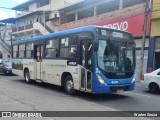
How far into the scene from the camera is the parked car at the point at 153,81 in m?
13.0

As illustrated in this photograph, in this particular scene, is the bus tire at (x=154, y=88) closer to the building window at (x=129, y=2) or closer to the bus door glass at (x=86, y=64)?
the bus door glass at (x=86, y=64)

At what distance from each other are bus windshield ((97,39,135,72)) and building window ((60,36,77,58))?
153 cm

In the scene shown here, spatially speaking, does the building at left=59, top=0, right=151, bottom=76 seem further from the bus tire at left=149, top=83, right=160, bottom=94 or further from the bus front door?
the bus front door

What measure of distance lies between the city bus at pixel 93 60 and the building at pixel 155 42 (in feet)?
33.3

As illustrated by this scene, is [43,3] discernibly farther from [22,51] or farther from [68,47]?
[68,47]

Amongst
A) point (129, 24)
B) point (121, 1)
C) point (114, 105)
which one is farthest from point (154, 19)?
point (114, 105)

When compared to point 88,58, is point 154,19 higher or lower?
higher

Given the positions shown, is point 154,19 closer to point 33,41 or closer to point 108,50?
point 33,41

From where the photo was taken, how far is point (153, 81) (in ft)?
43.3

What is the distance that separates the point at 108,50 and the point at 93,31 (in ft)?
3.24

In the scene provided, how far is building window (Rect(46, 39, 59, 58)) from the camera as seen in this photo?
1326 centimetres

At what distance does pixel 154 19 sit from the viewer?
21.3 meters

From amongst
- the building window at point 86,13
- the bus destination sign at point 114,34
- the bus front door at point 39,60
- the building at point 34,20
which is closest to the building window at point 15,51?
the bus front door at point 39,60

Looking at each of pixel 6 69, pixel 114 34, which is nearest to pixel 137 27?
pixel 114 34
